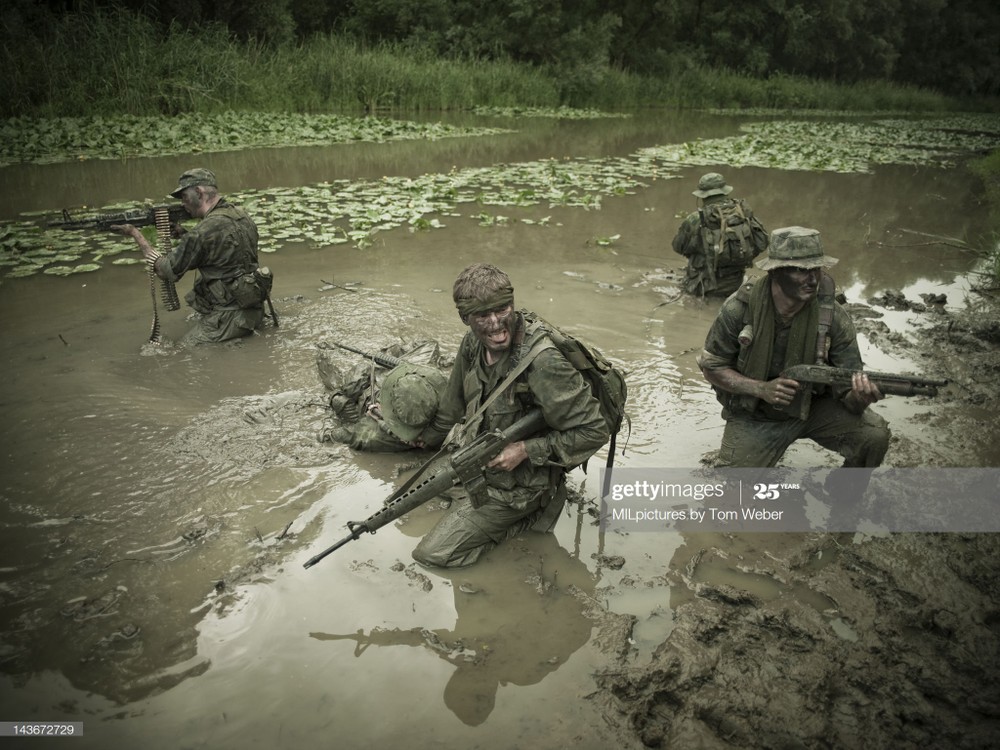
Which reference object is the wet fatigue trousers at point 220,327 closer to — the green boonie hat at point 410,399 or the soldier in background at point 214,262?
the soldier in background at point 214,262

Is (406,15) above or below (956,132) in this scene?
above

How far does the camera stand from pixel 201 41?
52.1 feet

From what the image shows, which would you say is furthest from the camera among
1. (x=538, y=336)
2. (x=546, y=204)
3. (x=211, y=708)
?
(x=546, y=204)

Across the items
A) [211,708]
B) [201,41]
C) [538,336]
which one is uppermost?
[201,41]

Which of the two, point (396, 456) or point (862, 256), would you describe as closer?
point (396, 456)

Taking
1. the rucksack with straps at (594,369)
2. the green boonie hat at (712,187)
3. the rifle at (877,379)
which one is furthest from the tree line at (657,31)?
the rifle at (877,379)

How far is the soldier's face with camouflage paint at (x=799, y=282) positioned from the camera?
3252 mm

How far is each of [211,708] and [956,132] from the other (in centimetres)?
3100

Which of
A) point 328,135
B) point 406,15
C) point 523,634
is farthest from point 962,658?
point 406,15

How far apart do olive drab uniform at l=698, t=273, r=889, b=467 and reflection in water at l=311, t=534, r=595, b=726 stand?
134 centimetres

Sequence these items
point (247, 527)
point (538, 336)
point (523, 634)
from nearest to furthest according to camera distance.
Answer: point (523, 634) → point (538, 336) → point (247, 527)

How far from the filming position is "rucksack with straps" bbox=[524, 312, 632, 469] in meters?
3.00

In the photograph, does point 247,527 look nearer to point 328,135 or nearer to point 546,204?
point 546,204
